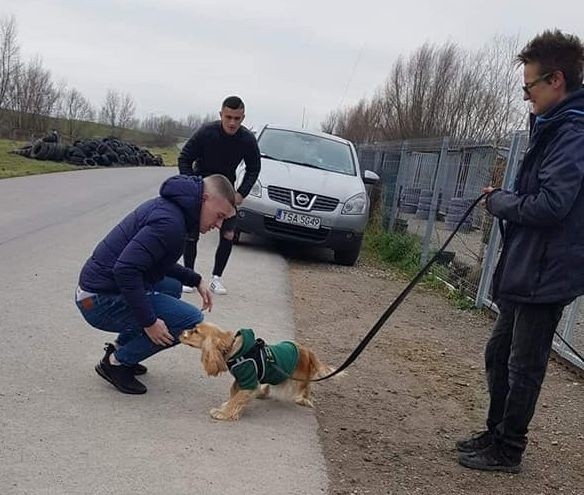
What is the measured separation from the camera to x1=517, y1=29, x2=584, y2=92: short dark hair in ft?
11.6

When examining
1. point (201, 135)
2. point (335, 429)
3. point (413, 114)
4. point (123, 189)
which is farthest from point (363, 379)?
point (413, 114)

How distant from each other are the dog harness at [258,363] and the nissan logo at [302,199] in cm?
580

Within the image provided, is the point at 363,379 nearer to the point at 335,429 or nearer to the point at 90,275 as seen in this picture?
the point at 335,429

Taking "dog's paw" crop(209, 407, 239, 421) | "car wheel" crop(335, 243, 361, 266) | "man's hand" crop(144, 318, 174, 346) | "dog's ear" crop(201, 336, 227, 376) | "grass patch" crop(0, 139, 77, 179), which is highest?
"man's hand" crop(144, 318, 174, 346)

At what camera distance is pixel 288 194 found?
33.4 feet

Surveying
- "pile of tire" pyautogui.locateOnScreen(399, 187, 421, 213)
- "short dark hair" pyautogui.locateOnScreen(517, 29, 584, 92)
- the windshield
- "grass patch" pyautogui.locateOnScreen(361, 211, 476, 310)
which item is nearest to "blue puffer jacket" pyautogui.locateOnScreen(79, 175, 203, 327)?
"short dark hair" pyautogui.locateOnScreen(517, 29, 584, 92)

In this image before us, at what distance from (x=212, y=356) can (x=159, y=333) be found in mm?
336

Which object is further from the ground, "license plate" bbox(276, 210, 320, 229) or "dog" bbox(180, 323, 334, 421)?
"license plate" bbox(276, 210, 320, 229)

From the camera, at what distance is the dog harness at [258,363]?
422 centimetres

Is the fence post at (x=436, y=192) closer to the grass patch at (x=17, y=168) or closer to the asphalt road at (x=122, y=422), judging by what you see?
the asphalt road at (x=122, y=422)

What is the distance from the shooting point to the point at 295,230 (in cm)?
1020

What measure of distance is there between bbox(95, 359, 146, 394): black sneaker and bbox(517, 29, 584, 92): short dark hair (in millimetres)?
2969

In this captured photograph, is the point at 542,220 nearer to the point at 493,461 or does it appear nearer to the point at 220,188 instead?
the point at 493,461

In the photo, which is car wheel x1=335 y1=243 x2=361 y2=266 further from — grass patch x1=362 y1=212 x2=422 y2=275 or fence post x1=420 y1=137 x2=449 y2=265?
fence post x1=420 y1=137 x2=449 y2=265
